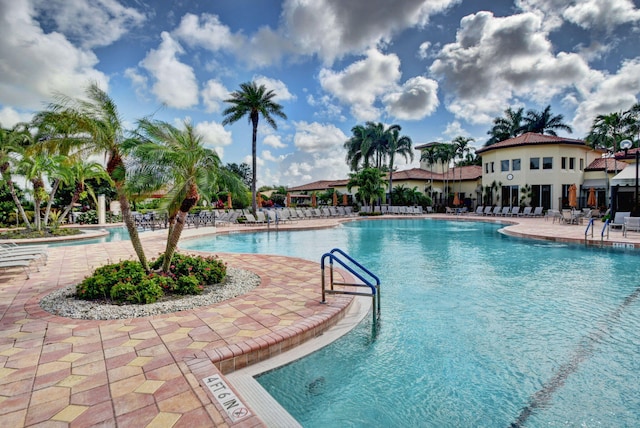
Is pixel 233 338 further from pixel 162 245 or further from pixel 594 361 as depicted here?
pixel 162 245

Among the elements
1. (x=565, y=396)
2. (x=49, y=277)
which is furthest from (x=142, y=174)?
(x=565, y=396)

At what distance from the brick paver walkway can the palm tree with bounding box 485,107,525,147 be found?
44.5 m

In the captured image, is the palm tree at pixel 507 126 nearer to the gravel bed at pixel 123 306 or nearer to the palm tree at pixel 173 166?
the palm tree at pixel 173 166

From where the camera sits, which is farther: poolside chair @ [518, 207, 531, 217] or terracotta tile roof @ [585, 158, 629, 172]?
terracotta tile roof @ [585, 158, 629, 172]

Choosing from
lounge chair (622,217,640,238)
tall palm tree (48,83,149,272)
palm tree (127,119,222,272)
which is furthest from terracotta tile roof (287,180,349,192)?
tall palm tree (48,83,149,272)

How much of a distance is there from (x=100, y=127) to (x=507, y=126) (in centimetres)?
4710

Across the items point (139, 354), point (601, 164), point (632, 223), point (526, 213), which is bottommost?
point (139, 354)

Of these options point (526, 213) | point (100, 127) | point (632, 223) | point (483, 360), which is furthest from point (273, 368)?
point (526, 213)

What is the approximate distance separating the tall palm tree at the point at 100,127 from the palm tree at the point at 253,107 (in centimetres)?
1777

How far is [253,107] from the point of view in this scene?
24.6 m

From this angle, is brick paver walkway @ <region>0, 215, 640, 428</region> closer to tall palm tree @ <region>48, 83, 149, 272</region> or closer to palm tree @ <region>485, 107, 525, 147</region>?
tall palm tree @ <region>48, 83, 149, 272</region>

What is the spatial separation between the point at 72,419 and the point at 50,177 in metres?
17.2

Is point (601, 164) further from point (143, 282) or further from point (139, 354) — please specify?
point (139, 354)

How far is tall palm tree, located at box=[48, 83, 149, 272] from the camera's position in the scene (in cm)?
588
